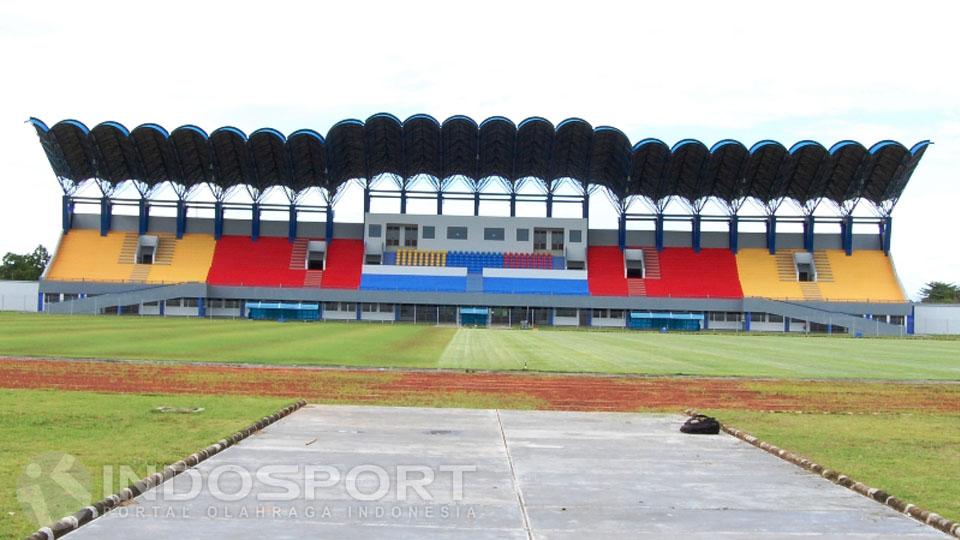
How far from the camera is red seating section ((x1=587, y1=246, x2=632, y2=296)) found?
9631 cm

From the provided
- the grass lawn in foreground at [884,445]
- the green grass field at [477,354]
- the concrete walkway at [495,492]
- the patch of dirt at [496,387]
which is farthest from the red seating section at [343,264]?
the concrete walkway at [495,492]

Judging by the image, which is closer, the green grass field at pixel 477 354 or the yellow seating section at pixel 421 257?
the green grass field at pixel 477 354

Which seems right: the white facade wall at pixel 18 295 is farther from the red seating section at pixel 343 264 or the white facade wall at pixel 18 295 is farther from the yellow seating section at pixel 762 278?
the yellow seating section at pixel 762 278

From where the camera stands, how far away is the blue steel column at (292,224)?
101562 mm

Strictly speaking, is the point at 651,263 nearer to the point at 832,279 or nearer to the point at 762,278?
the point at 762,278

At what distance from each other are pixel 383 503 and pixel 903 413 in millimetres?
14922

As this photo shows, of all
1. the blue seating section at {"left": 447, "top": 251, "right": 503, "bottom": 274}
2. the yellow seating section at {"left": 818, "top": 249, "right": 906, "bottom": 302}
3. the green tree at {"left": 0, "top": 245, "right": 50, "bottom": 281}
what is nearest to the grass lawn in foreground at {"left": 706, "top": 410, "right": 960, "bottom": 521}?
the blue seating section at {"left": 447, "top": 251, "right": 503, "bottom": 274}

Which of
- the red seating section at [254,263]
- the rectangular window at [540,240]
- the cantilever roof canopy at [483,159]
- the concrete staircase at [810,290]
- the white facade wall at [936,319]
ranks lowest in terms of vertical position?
the white facade wall at [936,319]

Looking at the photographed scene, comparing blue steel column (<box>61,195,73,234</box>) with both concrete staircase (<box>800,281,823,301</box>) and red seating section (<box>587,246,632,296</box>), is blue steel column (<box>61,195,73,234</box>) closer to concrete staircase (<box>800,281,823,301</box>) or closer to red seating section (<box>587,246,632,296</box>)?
red seating section (<box>587,246,632,296</box>)

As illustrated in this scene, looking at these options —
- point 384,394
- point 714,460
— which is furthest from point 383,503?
point 384,394

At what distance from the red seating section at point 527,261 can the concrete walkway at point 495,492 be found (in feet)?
279

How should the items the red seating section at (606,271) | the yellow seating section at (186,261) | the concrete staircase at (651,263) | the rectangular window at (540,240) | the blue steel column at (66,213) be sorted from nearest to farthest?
the yellow seating section at (186,261) → the red seating section at (606,271) → the blue steel column at (66,213) → the concrete staircase at (651,263) → the rectangular window at (540,240)

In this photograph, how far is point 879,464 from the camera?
1263 centimetres

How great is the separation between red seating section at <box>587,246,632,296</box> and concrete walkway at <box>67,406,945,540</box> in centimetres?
8111
